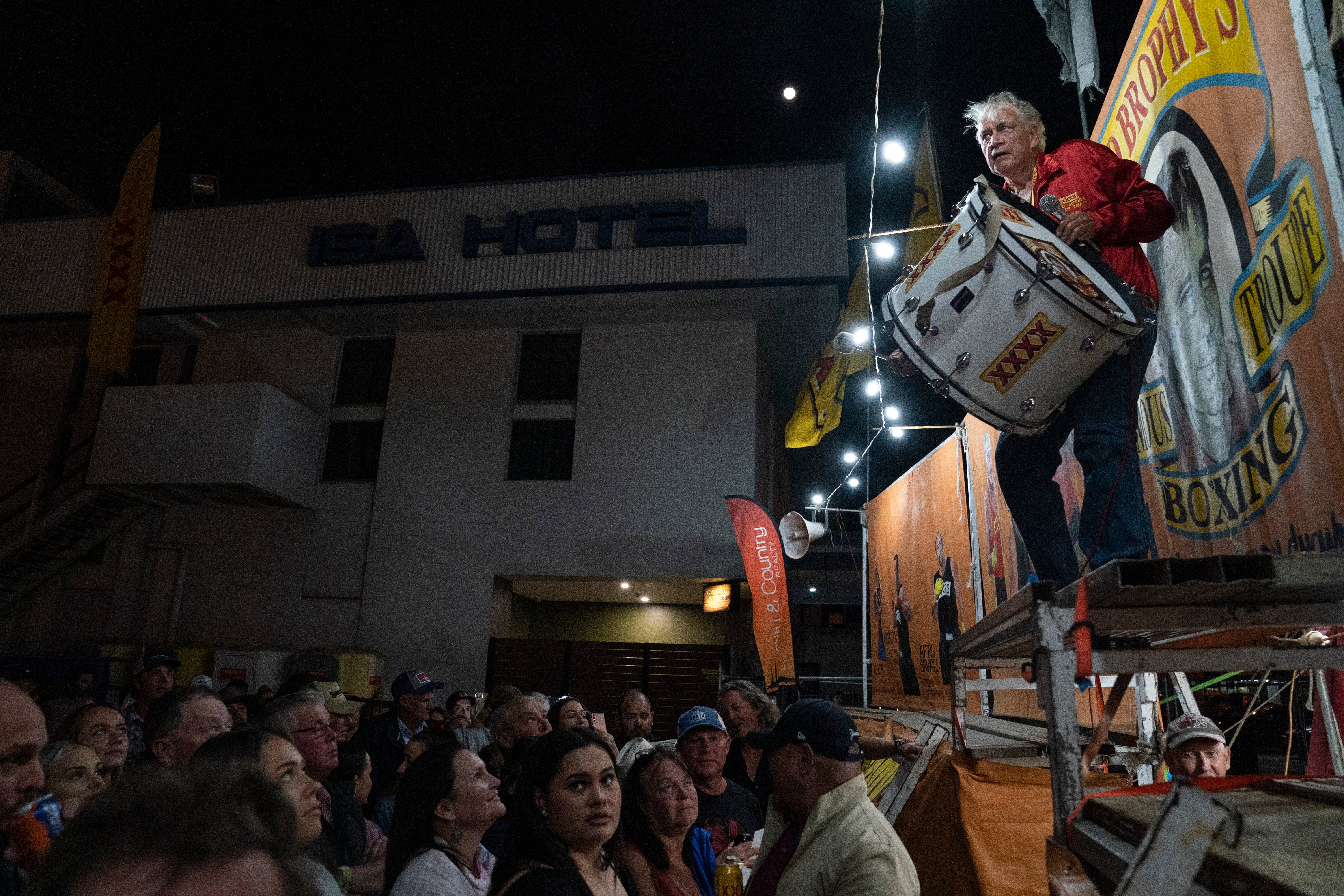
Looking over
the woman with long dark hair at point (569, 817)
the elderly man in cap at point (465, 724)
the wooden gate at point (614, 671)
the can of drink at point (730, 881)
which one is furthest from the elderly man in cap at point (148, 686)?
the wooden gate at point (614, 671)

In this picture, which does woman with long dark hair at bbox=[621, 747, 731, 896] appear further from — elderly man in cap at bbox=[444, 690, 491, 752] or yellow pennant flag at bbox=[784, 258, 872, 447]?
yellow pennant flag at bbox=[784, 258, 872, 447]

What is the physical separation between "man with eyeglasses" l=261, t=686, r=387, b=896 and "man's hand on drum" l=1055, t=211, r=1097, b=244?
3.69 meters

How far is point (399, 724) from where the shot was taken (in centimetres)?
681

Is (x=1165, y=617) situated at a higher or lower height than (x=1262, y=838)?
higher

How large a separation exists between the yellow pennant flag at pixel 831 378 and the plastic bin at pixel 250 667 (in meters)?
9.27

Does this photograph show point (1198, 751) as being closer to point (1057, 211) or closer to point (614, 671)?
point (1057, 211)

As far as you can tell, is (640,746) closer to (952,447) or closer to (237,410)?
(952,447)

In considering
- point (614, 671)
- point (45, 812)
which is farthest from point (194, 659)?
point (45, 812)

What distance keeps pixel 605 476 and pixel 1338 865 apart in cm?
1376

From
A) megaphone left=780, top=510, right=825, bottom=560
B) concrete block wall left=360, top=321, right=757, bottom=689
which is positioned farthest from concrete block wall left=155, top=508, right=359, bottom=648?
megaphone left=780, top=510, right=825, bottom=560

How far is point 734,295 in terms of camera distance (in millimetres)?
14133

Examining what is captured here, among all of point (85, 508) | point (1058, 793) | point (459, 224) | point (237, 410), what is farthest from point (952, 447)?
point (85, 508)

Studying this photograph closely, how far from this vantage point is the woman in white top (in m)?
2.84

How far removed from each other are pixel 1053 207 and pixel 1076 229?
0.21 meters
